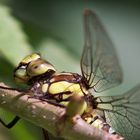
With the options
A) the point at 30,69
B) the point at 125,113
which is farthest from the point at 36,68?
the point at 125,113

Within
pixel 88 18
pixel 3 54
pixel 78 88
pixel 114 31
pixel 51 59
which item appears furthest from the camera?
pixel 114 31

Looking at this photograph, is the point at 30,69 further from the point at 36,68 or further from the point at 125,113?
the point at 125,113

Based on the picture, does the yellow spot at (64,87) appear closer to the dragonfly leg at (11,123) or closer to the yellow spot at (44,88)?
the yellow spot at (44,88)

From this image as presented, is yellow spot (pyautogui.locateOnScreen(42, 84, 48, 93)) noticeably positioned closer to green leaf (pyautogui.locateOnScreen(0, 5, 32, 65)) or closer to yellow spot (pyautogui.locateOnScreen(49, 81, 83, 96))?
yellow spot (pyautogui.locateOnScreen(49, 81, 83, 96))

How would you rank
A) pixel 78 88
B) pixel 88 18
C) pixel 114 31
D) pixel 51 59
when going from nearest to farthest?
1. pixel 88 18
2. pixel 78 88
3. pixel 51 59
4. pixel 114 31

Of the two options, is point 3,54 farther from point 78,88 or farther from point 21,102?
point 21,102

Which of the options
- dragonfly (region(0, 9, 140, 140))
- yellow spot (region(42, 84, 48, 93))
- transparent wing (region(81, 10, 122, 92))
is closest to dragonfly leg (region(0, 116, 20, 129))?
dragonfly (region(0, 9, 140, 140))

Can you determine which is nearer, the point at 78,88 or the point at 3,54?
the point at 78,88

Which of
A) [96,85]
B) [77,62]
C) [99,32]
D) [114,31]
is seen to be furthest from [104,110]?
[114,31]
